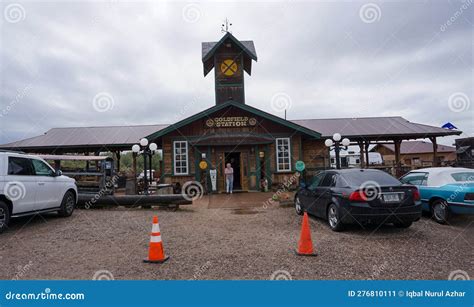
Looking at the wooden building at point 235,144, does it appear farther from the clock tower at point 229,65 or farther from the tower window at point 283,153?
the clock tower at point 229,65

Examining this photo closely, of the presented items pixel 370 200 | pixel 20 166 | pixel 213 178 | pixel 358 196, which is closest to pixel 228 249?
pixel 358 196

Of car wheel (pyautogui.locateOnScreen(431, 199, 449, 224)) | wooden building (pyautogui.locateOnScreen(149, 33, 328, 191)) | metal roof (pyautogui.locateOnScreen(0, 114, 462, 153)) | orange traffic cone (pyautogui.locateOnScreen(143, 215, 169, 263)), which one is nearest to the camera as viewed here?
orange traffic cone (pyautogui.locateOnScreen(143, 215, 169, 263))

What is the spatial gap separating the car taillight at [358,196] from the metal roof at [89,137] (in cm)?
1387

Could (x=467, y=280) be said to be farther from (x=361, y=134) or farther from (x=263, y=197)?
(x=361, y=134)

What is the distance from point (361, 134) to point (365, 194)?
11961mm

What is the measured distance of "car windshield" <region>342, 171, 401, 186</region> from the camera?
621 cm

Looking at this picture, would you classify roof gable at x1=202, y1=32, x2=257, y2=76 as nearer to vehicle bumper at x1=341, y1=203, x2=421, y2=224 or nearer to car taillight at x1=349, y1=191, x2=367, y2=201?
car taillight at x1=349, y1=191, x2=367, y2=201

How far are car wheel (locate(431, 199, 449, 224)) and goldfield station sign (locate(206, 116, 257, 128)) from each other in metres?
9.32

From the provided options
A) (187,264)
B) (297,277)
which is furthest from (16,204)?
(297,277)

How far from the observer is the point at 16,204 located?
639cm

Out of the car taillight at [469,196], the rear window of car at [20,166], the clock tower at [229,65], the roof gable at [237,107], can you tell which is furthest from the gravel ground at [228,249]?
the clock tower at [229,65]

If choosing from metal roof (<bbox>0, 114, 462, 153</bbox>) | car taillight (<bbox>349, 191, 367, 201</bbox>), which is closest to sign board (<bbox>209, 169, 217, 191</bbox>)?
metal roof (<bbox>0, 114, 462, 153</bbox>)

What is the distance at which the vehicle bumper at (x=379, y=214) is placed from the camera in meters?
5.81

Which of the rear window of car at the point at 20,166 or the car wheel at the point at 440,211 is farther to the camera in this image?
Result: the car wheel at the point at 440,211
